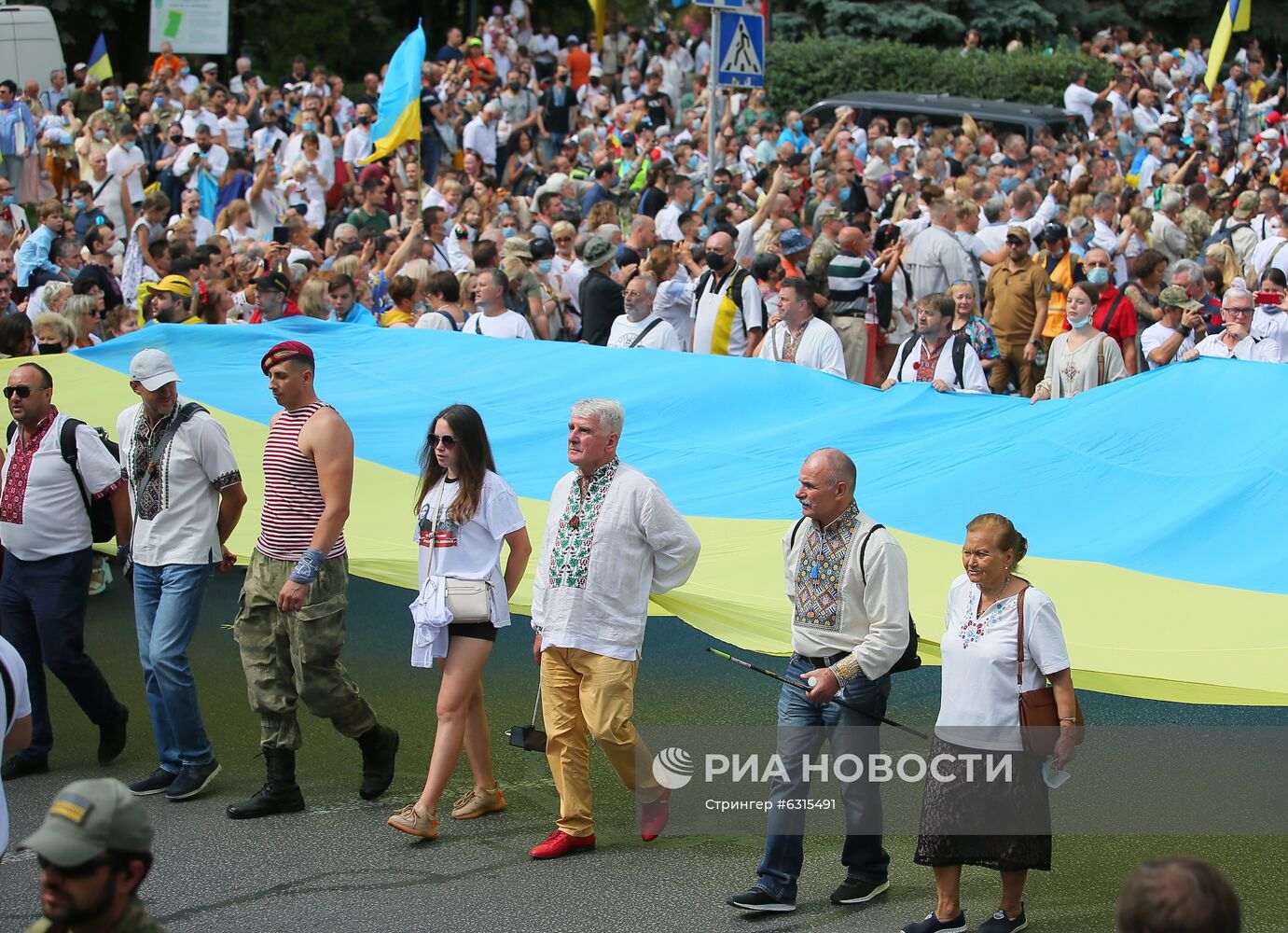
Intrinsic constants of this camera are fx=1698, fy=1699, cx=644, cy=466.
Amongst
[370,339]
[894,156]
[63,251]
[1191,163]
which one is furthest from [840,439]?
[894,156]

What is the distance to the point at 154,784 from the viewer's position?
24.2 ft

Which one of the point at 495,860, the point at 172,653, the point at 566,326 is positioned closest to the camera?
the point at 495,860

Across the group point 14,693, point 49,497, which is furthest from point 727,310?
point 14,693

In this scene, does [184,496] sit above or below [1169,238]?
below

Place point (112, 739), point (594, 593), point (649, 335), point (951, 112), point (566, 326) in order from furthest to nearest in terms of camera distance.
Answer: point (951, 112)
point (566, 326)
point (649, 335)
point (112, 739)
point (594, 593)

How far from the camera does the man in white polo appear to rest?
23.6 ft

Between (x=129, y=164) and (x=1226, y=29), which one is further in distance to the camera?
(x=1226, y=29)

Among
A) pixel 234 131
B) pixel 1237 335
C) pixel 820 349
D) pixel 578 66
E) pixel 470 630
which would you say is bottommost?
pixel 470 630

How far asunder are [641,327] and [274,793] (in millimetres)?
4974

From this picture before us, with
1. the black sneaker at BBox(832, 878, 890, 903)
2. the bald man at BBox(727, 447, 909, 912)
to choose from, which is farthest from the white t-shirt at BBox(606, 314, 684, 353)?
the black sneaker at BBox(832, 878, 890, 903)

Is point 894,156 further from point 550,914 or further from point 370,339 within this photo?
A: point 550,914

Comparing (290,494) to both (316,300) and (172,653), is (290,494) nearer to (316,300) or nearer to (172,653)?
(172,653)

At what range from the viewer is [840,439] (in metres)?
9.32

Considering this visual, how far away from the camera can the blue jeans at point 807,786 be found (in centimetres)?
605
